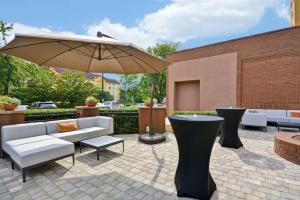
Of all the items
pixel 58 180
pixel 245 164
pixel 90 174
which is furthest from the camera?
pixel 245 164

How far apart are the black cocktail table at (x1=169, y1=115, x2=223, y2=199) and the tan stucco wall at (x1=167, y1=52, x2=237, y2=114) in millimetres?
8801

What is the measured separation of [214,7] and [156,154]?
6.79m

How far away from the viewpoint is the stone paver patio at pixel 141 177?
2604 millimetres

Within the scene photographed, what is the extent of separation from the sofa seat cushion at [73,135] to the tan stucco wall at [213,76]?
873cm

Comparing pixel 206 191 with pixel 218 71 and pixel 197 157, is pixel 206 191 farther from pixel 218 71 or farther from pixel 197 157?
pixel 218 71

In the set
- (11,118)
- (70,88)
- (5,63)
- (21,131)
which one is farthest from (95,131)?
(70,88)

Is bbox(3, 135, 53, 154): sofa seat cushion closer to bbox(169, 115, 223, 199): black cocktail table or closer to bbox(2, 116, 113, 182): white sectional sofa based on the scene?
bbox(2, 116, 113, 182): white sectional sofa

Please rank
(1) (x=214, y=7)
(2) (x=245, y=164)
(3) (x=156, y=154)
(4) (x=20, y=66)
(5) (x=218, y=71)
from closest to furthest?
(2) (x=245, y=164), (3) (x=156, y=154), (1) (x=214, y=7), (4) (x=20, y=66), (5) (x=218, y=71)

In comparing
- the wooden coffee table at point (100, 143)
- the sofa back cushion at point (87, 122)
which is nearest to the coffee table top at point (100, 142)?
the wooden coffee table at point (100, 143)

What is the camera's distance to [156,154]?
4.44m

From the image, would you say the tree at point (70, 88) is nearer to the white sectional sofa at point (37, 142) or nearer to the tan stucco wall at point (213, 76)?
the tan stucco wall at point (213, 76)

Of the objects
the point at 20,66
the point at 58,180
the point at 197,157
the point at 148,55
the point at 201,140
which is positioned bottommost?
the point at 58,180

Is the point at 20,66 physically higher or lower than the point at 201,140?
higher

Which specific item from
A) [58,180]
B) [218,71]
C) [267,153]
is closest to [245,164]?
[267,153]
